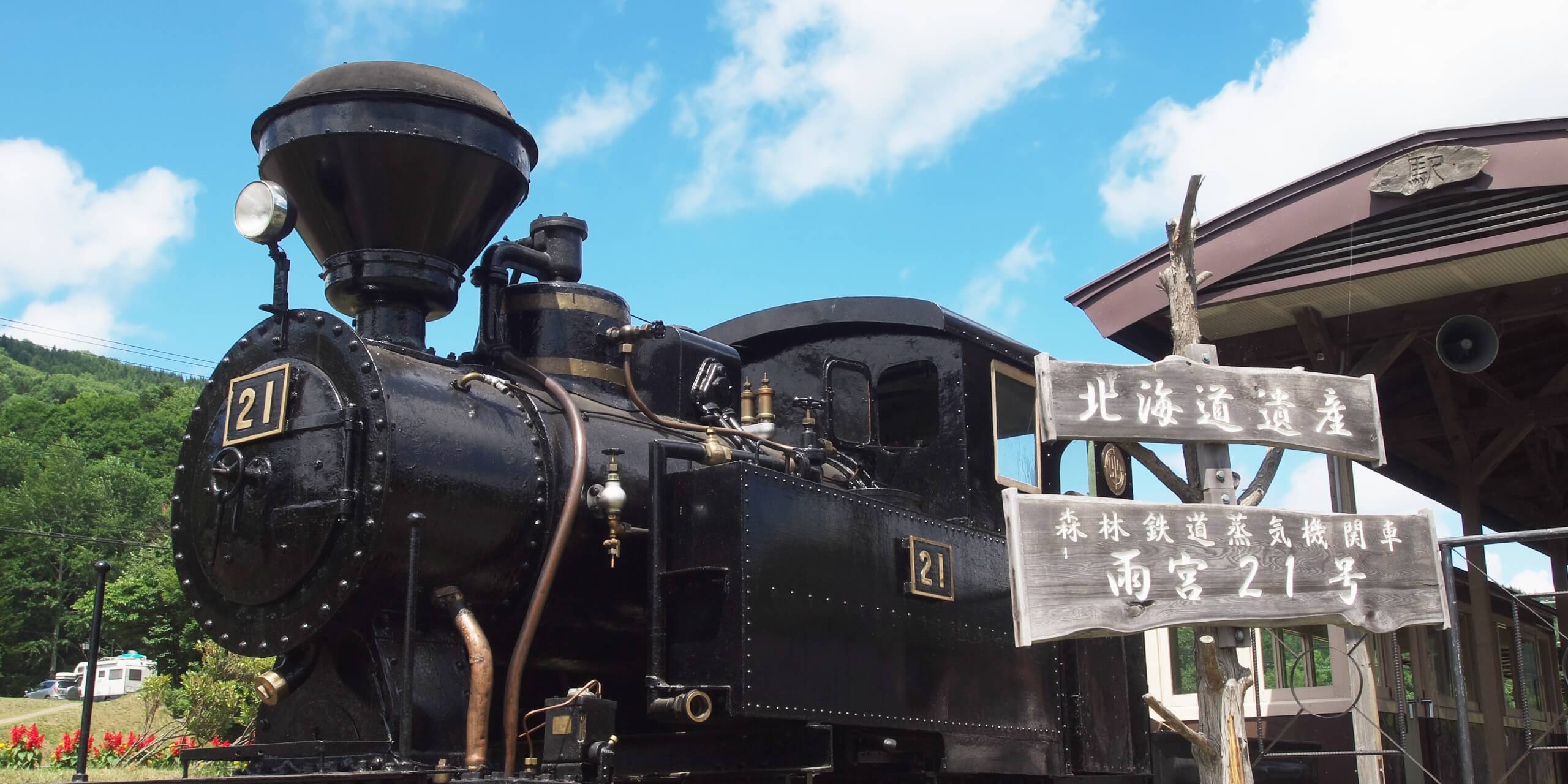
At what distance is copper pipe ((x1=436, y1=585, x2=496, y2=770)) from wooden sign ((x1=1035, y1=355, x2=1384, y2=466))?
6.75 feet

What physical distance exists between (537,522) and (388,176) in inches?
55.6

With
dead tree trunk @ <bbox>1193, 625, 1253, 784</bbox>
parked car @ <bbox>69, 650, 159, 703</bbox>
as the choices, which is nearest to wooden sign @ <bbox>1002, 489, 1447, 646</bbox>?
dead tree trunk @ <bbox>1193, 625, 1253, 784</bbox>

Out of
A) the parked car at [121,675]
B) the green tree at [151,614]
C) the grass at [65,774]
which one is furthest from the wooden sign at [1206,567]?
the parked car at [121,675]

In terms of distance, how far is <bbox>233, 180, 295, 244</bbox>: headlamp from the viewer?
456 cm

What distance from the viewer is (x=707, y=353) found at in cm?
578

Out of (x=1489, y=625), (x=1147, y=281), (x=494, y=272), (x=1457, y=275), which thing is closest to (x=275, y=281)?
(x=494, y=272)

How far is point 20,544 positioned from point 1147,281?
180ft

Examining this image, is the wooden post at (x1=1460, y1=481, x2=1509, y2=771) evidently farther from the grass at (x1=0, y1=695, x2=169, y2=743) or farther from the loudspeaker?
the grass at (x1=0, y1=695, x2=169, y2=743)

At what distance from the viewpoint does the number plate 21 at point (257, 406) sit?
4445mm

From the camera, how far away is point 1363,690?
7984 mm

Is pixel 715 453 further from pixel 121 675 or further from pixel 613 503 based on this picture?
pixel 121 675

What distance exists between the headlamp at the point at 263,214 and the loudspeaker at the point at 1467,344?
21.5 feet

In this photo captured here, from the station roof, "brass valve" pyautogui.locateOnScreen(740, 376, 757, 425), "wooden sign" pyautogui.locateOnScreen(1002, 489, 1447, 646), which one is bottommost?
"wooden sign" pyautogui.locateOnScreen(1002, 489, 1447, 646)

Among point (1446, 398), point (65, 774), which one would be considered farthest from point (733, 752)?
point (65, 774)
